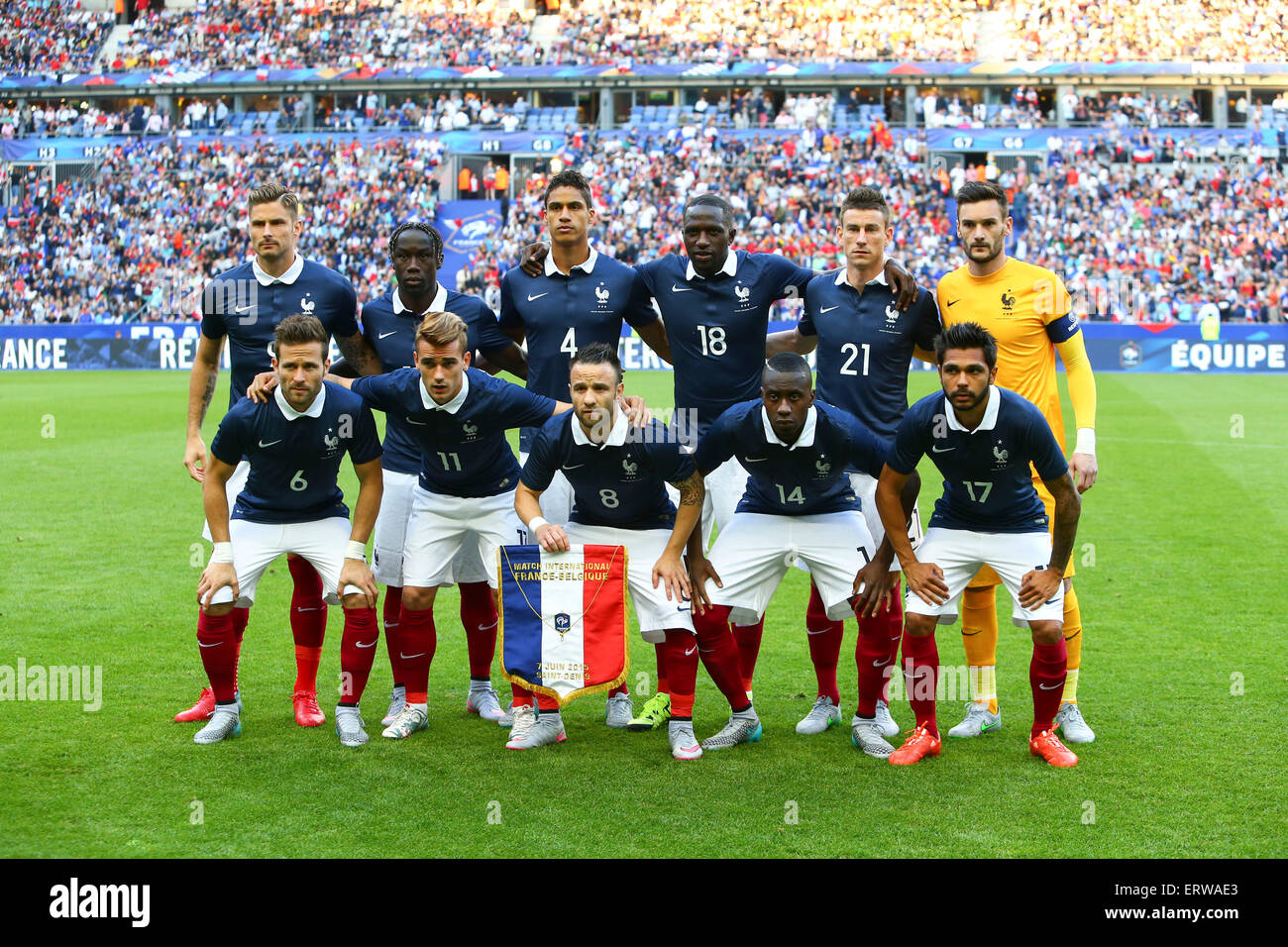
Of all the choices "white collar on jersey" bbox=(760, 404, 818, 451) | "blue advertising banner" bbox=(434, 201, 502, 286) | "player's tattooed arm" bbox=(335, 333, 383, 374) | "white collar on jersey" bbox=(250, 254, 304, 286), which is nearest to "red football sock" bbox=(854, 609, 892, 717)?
"white collar on jersey" bbox=(760, 404, 818, 451)

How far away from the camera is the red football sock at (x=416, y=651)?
20.4ft

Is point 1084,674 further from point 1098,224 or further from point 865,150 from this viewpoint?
point 865,150

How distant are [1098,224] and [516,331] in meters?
31.2

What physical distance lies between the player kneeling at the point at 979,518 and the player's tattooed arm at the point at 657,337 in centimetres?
165

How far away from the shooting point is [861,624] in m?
6.00

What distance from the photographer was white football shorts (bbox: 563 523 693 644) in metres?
5.89

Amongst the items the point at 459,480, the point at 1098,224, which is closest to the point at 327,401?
the point at 459,480

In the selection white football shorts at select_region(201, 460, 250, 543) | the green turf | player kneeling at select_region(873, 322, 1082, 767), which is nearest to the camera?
the green turf

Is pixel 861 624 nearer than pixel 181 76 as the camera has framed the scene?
Yes

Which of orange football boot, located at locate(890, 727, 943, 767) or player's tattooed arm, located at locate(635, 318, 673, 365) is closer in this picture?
orange football boot, located at locate(890, 727, 943, 767)

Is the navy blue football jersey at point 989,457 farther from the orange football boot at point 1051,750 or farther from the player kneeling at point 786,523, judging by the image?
the orange football boot at point 1051,750

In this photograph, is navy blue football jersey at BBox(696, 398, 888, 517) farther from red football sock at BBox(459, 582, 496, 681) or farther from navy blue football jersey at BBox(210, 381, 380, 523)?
navy blue football jersey at BBox(210, 381, 380, 523)

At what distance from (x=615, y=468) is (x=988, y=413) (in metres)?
1.70

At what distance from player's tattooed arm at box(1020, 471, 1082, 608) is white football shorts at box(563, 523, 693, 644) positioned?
5.02 feet
